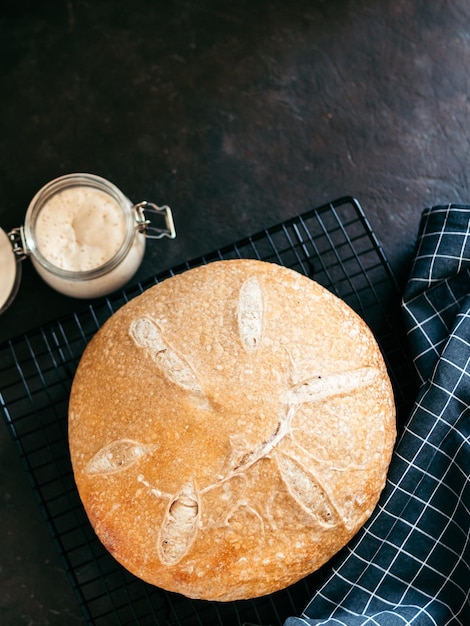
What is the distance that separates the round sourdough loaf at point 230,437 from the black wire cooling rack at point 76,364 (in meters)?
0.26

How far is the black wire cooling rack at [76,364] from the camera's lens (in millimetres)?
1936

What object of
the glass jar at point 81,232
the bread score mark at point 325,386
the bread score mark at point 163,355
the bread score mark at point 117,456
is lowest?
the bread score mark at point 117,456

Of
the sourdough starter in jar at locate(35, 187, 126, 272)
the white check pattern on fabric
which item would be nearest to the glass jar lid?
the sourdough starter in jar at locate(35, 187, 126, 272)

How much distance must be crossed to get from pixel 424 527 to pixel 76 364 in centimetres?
103

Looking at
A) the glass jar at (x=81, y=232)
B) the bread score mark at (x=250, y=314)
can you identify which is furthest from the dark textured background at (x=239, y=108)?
the bread score mark at (x=250, y=314)

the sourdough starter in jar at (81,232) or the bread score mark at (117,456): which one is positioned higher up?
the sourdough starter in jar at (81,232)

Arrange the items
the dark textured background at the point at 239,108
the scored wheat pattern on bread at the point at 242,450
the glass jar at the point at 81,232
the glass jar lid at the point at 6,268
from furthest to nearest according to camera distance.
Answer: the dark textured background at the point at 239,108 < the glass jar lid at the point at 6,268 < the glass jar at the point at 81,232 < the scored wheat pattern on bread at the point at 242,450

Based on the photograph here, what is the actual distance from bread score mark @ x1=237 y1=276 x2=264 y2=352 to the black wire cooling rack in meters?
0.28

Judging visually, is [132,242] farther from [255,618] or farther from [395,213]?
[255,618]

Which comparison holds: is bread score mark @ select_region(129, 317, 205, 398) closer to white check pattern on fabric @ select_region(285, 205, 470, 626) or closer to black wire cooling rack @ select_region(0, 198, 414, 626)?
black wire cooling rack @ select_region(0, 198, 414, 626)

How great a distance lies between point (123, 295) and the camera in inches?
77.7

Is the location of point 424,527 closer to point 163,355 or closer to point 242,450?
point 242,450

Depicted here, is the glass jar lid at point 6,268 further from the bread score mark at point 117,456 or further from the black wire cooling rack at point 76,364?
the bread score mark at point 117,456

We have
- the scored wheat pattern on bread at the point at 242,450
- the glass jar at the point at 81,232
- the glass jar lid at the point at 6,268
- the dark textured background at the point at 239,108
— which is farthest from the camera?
the dark textured background at the point at 239,108
